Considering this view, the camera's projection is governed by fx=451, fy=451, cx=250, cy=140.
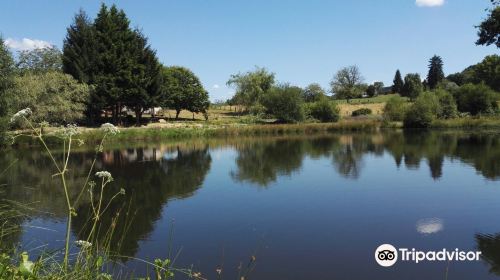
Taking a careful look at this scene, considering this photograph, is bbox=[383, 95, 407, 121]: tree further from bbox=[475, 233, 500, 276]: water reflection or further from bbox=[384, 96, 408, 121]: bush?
bbox=[475, 233, 500, 276]: water reflection

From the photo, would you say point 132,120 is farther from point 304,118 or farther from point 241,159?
point 241,159

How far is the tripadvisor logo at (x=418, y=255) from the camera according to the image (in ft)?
27.7

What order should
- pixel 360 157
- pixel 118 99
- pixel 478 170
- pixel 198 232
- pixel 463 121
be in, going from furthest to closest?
pixel 463 121, pixel 118 99, pixel 360 157, pixel 478 170, pixel 198 232

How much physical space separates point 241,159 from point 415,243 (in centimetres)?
1796

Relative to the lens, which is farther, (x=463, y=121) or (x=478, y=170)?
(x=463, y=121)

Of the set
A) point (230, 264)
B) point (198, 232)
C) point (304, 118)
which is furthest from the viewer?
point (304, 118)

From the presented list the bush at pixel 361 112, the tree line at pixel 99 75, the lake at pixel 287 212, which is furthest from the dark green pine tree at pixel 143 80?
the bush at pixel 361 112

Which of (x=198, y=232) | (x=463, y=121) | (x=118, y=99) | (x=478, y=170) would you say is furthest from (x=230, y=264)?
(x=463, y=121)

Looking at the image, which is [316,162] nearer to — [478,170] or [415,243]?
[478,170]

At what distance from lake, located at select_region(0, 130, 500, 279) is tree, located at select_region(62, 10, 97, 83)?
20132 mm

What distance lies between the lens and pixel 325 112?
6100cm

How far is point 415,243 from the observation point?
373 inches

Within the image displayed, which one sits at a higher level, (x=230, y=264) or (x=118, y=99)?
(x=118, y=99)

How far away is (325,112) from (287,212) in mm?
49446
